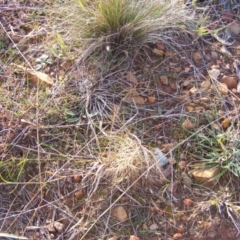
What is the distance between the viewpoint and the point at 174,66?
1660mm

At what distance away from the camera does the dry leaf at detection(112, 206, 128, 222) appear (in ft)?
4.61

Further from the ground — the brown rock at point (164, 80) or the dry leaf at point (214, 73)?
the brown rock at point (164, 80)

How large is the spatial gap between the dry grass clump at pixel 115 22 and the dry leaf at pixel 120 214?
54cm

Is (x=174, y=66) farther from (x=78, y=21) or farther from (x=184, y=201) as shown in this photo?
(x=184, y=201)

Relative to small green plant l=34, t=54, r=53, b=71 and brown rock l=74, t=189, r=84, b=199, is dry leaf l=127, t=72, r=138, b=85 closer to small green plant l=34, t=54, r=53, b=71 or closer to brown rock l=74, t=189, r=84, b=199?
small green plant l=34, t=54, r=53, b=71

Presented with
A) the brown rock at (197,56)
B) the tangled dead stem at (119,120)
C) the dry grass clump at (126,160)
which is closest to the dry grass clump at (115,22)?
the tangled dead stem at (119,120)

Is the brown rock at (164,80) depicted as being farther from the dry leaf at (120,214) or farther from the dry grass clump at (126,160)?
the dry leaf at (120,214)

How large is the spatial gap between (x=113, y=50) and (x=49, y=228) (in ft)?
2.11

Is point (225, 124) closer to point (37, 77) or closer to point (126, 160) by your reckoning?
point (126, 160)

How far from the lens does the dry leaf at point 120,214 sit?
1405mm

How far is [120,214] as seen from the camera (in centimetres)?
141

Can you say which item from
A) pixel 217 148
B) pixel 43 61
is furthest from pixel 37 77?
pixel 217 148

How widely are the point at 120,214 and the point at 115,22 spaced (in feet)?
2.11

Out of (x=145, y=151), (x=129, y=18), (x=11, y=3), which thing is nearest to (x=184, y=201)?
(x=145, y=151)
